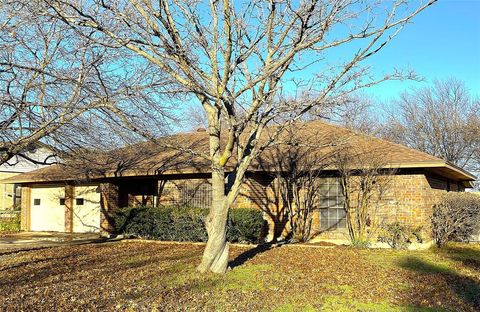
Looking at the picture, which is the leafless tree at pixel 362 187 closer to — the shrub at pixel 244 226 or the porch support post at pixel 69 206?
the shrub at pixel 244 226

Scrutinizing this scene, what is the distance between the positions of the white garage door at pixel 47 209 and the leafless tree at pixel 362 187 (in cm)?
1240

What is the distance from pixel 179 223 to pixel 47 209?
8564mm

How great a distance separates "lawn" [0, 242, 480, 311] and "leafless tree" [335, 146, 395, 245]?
1735 mm

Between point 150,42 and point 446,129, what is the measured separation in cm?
3257

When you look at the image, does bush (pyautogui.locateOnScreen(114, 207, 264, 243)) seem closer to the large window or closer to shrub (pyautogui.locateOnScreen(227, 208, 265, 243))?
shrub (pyautogui.locateOnScreen(227, 208, 265, 243))

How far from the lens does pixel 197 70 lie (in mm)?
9016

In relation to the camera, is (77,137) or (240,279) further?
(77,137)

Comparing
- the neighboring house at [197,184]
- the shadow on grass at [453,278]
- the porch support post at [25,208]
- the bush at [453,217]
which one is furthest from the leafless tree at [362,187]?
the porch support post at [25,208]

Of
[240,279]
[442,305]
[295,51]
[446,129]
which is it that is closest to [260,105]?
[295,51]

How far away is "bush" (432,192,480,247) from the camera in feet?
48.1

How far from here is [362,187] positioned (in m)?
14.9

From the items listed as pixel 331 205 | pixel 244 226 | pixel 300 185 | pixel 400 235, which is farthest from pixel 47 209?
pixel 400 235

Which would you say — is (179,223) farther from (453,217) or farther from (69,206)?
(453,217)

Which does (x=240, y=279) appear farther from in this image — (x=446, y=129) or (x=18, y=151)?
(x=446, y=129)
